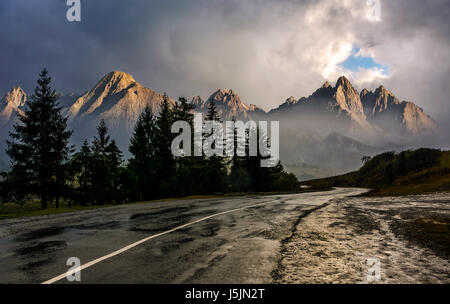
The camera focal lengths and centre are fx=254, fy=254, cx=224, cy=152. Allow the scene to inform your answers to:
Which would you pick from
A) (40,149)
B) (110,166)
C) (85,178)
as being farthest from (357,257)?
(85,178)

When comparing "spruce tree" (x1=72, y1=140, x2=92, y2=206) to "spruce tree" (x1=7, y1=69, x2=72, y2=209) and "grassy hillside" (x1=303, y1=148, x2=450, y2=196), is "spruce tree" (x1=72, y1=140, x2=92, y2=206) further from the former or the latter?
"grassy hillside" (x1=303, y1=148, x2=450, y2=196)

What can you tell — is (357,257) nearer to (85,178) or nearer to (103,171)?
(103,171)

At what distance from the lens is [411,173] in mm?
43281

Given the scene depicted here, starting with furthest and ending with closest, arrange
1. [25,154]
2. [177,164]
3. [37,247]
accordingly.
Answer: [177,164] < [25,154] < [37,247]

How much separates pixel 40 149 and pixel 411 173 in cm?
5712

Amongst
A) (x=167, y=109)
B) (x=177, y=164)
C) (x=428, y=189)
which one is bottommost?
(x=428, y=189)

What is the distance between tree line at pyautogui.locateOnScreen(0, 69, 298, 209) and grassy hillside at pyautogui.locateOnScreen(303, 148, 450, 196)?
72.9ft

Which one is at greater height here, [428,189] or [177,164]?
[177,164]

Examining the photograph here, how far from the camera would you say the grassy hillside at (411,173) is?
80.6 ft
